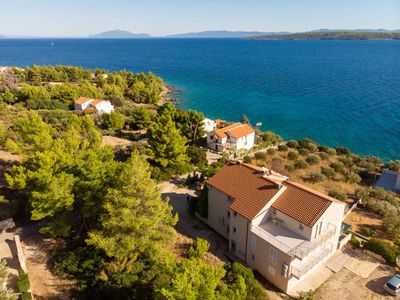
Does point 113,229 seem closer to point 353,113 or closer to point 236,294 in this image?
point 236,294

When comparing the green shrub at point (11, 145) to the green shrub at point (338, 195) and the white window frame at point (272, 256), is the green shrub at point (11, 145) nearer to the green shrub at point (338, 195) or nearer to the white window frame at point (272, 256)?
the white window frame at point (272, 256)

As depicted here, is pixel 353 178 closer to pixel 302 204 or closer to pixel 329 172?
pixel 329 172

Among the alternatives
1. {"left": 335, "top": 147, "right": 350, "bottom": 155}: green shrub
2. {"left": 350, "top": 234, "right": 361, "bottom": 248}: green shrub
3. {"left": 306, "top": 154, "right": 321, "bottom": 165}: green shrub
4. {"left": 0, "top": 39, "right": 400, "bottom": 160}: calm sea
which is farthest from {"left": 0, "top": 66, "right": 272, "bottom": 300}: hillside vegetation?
{"left": 0, "top": 39, "right": 400, "bottom": 160}: calm sea

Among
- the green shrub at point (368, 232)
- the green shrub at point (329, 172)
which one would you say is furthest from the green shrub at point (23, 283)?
the green shrub at point (329, 172)

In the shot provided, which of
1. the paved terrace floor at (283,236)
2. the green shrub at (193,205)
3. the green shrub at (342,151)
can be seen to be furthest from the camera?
the green shrub at (342,151)

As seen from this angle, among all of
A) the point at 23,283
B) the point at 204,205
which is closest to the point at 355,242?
the point at 204,205
